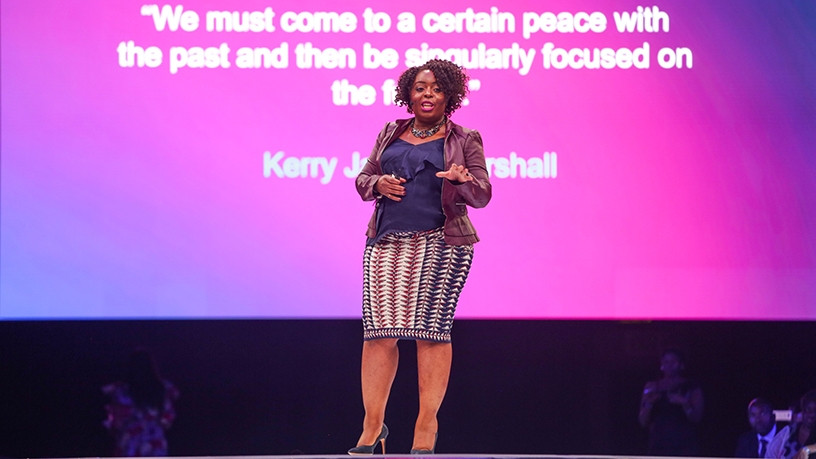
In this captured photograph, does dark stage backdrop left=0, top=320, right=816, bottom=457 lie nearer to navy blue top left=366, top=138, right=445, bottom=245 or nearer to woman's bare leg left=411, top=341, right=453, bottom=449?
woman's bare leg left=411, top=341, right=453, bottom=449

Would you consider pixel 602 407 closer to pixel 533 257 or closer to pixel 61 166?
pixel 533 257

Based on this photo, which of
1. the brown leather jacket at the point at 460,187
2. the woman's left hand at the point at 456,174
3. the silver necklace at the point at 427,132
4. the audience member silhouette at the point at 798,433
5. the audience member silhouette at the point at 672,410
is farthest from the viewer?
the audience member silhouette at the point at 672,410

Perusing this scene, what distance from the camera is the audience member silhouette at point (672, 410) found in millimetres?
4824

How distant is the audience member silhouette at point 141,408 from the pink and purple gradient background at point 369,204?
1.27 ft

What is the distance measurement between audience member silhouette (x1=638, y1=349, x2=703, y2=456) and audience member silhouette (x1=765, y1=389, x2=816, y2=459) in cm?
38

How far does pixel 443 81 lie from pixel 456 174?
376mm

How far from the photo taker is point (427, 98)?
3.24m

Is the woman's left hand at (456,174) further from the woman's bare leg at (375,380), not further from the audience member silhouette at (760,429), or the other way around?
the audience member silhouette at (760,429)

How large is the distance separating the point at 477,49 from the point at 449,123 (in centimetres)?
148

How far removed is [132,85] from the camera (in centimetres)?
471

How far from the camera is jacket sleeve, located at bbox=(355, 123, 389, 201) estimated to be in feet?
10.6

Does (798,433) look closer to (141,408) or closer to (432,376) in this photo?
(432,376)

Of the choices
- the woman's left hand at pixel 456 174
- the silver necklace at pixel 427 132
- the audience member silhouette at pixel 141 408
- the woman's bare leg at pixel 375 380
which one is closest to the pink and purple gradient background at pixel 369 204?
the audience member silhouette at pixel 141 408

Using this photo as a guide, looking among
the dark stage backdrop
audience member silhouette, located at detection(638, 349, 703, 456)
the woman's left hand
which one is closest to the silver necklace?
the woman's left hand
